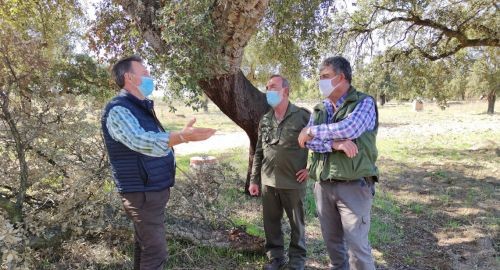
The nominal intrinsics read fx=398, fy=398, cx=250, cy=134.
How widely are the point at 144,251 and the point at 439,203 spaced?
6218 millimetres

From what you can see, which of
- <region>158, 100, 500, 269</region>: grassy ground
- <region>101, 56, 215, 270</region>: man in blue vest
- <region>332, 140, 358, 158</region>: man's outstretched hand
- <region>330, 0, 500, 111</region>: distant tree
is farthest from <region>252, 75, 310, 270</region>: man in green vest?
<region>330, 0, 500, 111</region>: distant tree

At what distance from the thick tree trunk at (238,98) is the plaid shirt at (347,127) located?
308 cm

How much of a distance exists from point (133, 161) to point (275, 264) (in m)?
2.06

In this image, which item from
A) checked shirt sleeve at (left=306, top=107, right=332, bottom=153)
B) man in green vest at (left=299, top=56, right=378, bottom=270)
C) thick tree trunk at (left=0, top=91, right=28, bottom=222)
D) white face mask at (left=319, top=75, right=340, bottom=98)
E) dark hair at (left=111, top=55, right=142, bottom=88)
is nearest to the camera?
dark hair at (left=111, top=55, right=142, bottom=88)

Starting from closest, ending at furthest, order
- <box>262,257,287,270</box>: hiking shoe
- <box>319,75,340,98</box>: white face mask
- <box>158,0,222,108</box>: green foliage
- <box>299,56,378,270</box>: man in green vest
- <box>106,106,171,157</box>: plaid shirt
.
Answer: <box>106,106,171,157</box>: plaid shirt < <box>299,56,378,270</box>: man in green vest < <box>319,75,340,98</box>: white face mask < <box>262,257,287,270</box>: hiking shoe < <box>158,0,222,108</box>: green foliage

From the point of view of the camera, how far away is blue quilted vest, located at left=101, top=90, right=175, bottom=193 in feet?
9.32

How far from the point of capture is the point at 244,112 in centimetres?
658

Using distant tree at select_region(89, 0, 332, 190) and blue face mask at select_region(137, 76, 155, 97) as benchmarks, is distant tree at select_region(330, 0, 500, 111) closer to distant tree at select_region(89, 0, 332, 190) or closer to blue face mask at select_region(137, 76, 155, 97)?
distant tree at select_region(89, 0, 332, 190)

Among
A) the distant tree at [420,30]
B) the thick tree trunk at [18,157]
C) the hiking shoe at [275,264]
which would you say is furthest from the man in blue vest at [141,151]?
the distant tree at [420,30]

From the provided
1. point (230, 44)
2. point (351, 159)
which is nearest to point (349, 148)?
point (351, 159)

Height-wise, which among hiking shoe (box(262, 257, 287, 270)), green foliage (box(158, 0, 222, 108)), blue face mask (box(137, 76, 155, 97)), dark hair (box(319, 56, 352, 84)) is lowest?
hiking shoe (box(262, 257, 287, 270))

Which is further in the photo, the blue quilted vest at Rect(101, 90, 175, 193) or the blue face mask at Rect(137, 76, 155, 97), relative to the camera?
the blue face mask at Rect(137, 76, 155, 97)

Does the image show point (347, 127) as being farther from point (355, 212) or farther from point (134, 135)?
point (134, 135)

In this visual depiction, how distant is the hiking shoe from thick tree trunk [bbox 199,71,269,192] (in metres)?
2.90
